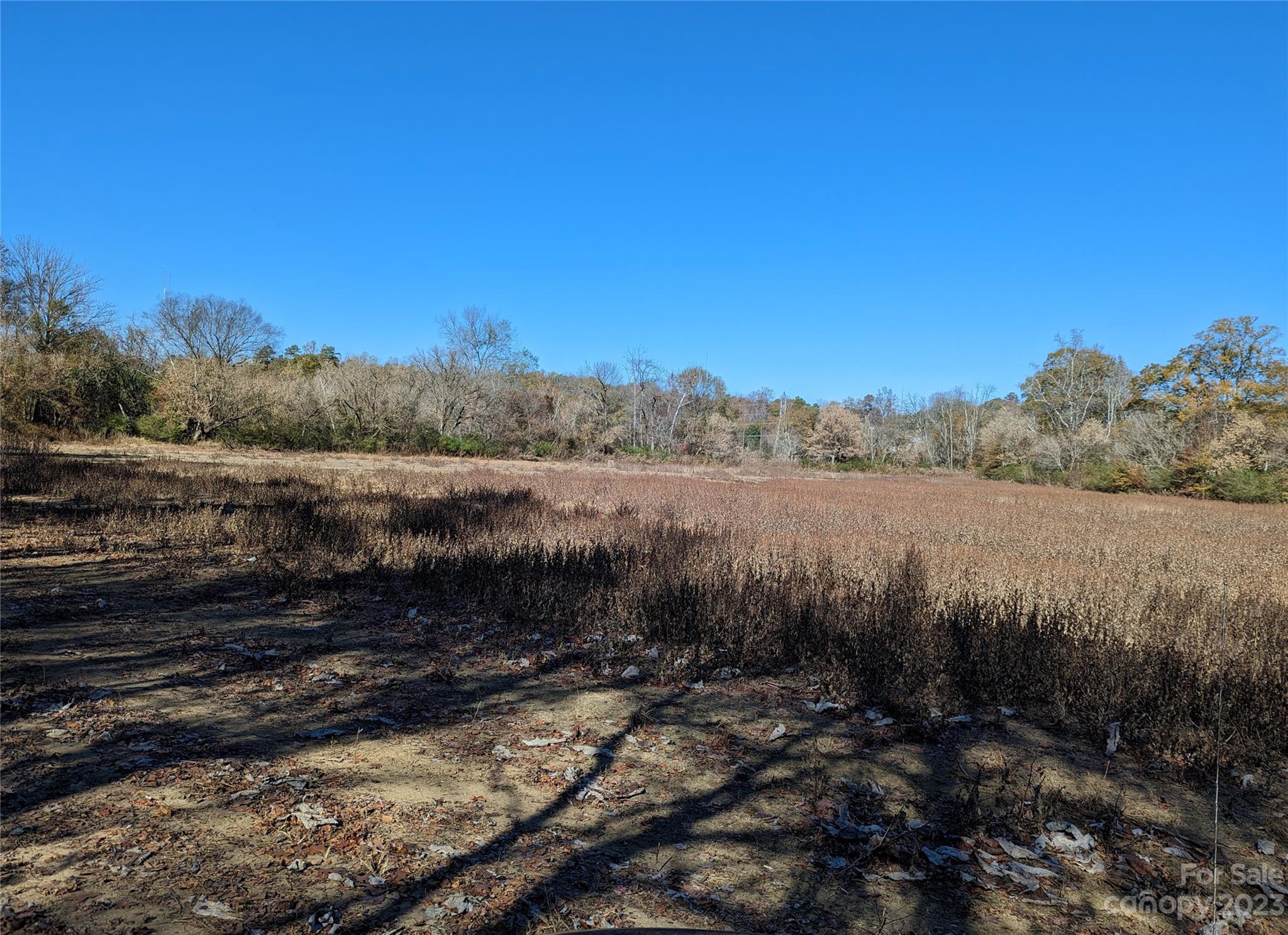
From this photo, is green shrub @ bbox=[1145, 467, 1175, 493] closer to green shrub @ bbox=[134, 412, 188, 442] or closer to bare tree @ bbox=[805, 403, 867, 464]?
bare tree @ bbox=[805, 403, 867, 464]

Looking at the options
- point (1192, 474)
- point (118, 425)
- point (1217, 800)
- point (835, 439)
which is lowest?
point (1217, 800)

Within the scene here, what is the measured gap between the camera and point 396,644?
5844mm

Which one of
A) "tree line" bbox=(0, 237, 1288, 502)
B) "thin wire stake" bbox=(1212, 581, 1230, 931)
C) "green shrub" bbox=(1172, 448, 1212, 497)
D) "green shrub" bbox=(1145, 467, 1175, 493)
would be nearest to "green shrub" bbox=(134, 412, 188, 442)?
"tree line" bbox=(0, 237, 1288, 502)

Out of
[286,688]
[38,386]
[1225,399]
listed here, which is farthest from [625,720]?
[1225,399]

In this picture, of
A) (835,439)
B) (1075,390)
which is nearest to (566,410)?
(835,439)

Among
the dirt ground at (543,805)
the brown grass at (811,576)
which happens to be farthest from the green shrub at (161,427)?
the dirt ground at (543,805)

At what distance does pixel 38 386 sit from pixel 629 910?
103 ft

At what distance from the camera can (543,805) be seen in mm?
3328

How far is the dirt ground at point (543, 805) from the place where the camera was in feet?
8.29

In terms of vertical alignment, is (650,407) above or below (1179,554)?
above

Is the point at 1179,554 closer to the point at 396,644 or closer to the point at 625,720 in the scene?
the point at 625,720

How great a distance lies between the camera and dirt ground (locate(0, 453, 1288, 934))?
2.53 meters

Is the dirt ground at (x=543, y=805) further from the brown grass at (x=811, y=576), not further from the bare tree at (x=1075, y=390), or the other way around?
the bare tree at (x=1075, y=390)

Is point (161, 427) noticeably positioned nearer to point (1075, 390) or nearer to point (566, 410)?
point (566, 410)
